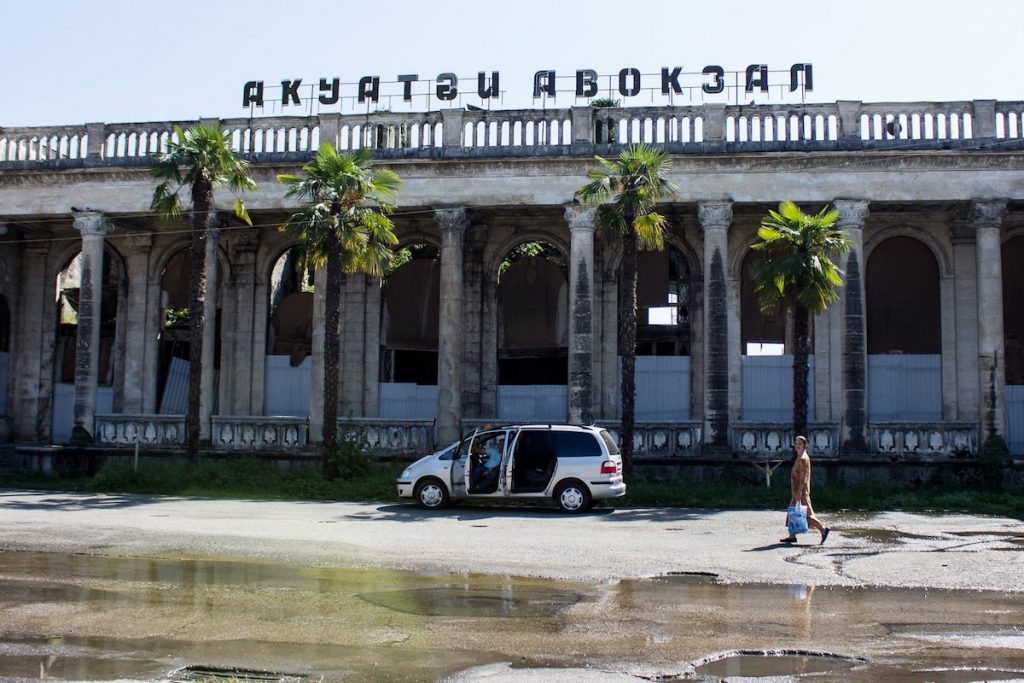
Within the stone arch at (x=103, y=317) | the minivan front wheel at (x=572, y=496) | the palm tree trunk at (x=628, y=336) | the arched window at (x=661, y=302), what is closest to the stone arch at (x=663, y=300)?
the arched window at (x=661, y=302)

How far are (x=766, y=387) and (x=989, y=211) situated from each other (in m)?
7.34

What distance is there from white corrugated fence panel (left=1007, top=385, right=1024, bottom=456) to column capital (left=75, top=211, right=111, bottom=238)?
2567cm

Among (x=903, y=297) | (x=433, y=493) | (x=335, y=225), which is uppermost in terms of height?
(x=335, y=225)

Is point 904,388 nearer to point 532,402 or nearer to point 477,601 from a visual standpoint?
point 532,402

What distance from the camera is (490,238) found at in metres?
29.4

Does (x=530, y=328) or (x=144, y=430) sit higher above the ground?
(x=530, y=328)

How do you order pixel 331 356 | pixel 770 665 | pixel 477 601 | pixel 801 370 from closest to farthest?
1. pixel 770 665
2. pixel 477 601
3. pixel 801 370
4. pixel 331 356

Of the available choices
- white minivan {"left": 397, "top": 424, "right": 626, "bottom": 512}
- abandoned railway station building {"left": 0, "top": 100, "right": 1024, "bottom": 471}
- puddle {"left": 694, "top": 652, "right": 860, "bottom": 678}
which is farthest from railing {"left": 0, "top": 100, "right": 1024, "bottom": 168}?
puddle {"left": 694, "top": 652, "right": 860, "bottom": 678}

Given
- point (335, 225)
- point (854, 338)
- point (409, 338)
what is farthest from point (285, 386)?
point (854, 338)

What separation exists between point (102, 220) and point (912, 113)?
22027 mm

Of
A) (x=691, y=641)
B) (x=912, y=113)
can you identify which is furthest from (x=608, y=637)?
(x=912, y=113)

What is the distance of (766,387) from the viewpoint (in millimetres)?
28031

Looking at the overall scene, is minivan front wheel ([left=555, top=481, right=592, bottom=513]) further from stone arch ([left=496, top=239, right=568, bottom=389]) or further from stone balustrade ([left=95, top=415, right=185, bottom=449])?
stone balustrade ([left=95, top=415, right=185, bottom=449])

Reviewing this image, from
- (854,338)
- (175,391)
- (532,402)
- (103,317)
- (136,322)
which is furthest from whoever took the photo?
(103,317)
